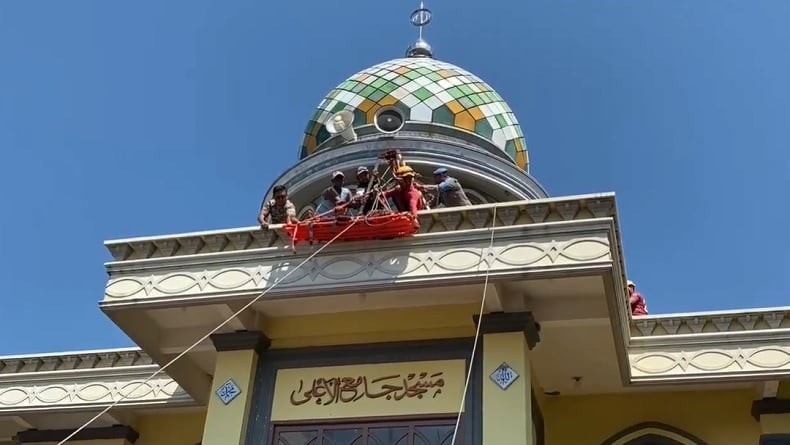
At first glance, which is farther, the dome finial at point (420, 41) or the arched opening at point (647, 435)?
the dome finial at point (420, 41)

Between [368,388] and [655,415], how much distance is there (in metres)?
3.16

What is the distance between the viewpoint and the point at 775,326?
29.0 ft

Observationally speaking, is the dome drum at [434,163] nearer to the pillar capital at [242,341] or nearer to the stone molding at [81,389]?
the stone molding at [81,389]

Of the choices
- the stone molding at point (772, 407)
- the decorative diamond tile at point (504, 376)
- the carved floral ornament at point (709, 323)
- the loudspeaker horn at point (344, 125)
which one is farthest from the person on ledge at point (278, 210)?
the stone molding at point (772, 407)

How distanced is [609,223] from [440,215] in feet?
4.87

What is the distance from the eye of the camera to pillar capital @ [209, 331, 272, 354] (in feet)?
27.2

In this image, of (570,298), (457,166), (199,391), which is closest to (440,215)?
(570,298)

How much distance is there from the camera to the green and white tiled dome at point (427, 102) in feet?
47.1

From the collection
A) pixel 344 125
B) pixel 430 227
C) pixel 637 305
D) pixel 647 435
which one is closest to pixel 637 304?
pixel 637 305

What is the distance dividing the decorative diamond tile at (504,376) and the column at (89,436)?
17.8 ft

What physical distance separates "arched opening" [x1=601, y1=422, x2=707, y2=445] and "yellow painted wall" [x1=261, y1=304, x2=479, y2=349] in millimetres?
2277

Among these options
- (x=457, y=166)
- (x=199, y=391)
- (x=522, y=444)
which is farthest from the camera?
(x=457, y=166)

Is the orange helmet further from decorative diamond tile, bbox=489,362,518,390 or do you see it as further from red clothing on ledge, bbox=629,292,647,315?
red clothing on ledge, bbox=629,292,647,315

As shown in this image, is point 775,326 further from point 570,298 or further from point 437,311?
point 437,311
